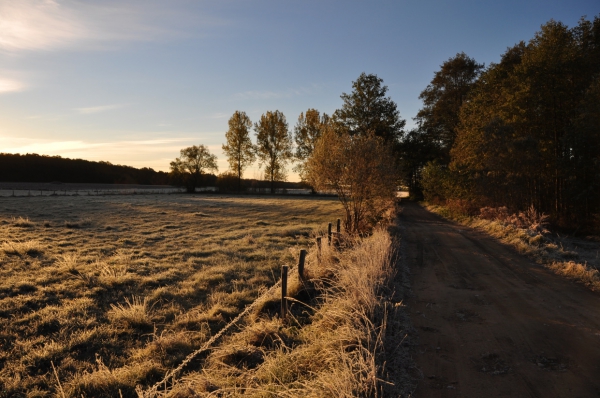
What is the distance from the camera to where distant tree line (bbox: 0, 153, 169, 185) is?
9712cm

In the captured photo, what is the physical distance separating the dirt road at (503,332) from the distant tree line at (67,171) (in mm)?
97850

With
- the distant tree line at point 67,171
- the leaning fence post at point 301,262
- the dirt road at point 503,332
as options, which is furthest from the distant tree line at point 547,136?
the distant tree line at point 67,171

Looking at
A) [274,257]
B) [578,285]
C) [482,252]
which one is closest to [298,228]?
[274,257]

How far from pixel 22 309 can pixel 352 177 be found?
11.9m

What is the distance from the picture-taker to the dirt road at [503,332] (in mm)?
4156

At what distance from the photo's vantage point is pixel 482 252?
12812 mm

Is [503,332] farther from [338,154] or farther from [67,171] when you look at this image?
[67,171]

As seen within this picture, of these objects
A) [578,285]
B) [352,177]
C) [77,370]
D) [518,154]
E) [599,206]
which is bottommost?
[77,370]

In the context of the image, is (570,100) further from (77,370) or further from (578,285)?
(77,370)

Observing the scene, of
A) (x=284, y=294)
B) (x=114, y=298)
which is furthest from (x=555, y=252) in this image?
(x=114, y=298)

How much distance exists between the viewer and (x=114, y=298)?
29.8 ft

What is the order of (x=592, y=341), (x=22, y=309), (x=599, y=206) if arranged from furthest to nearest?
1. (x=599, y=206)
2. (x=22, y=309)
3. (x=592, y=341)

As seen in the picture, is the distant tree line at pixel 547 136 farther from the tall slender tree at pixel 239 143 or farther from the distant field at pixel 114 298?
the tall slender tree at pixel 239 143

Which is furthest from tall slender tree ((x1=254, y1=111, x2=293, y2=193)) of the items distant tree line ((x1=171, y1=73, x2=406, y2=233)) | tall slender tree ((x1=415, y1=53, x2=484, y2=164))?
tall slender tree ((x1=415, y1=53, x2=484, y2=164))
